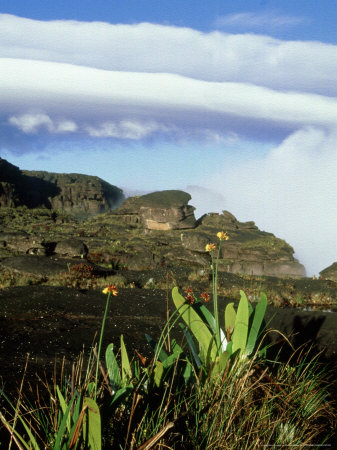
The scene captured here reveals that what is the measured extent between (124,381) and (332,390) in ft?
7.41

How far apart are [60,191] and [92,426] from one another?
10244 centimetres

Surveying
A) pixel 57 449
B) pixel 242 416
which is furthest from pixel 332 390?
pixel 57 449

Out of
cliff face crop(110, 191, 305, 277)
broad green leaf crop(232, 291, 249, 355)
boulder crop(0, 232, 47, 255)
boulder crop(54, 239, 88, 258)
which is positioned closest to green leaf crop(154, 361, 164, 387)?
broad green leaf crop(232, 291, 249, 355)

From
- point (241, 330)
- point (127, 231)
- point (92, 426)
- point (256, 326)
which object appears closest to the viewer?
point (92, 426)

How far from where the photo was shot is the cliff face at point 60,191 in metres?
88.4

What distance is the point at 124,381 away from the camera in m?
3.06

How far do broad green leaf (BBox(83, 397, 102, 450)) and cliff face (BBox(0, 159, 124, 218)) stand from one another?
3186 inches

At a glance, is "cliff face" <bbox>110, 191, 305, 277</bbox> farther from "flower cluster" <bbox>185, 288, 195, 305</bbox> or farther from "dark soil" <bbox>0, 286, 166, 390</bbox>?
"flower cluster" <bbox>185, 288, 195, 305</bbox>

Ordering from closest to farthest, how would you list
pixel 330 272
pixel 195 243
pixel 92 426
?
pixel 92 426 → pixel 330 272 → pixel 195 243

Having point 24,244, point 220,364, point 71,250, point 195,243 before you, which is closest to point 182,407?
point 220,364

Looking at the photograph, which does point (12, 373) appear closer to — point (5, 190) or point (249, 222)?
point (249, 222)

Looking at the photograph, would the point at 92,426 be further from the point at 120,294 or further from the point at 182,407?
the point at 120,294

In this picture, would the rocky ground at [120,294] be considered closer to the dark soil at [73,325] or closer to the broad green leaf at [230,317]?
the dark soil at [73,325]

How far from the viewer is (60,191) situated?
101 metres
